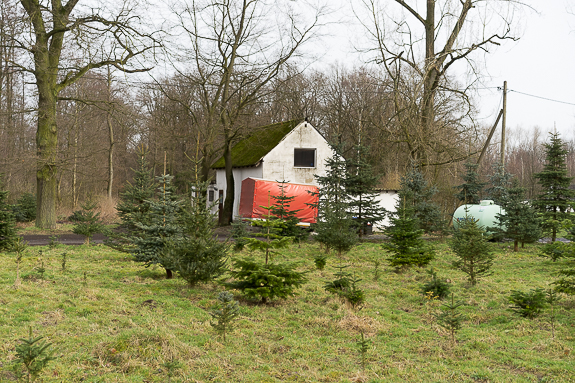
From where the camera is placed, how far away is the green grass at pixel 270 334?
5.36m

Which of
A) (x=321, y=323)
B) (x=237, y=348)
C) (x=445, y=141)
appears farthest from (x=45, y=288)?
(x=445, y=141)

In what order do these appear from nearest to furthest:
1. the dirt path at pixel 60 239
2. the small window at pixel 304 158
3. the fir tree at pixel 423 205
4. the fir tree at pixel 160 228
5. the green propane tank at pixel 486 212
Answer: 1. the fir tree at pixel 160 228
2. the dirt path at pixel 60 239
3. the fir tree at pixel 423 205
4. the green propane tank at pixel 486 212
5. the small window at pixel 304 158

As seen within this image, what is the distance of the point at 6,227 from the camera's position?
12.2m

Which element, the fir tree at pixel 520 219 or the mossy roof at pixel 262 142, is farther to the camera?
the mossy roof at pixel 262 142

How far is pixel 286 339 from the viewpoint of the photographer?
6.75 m

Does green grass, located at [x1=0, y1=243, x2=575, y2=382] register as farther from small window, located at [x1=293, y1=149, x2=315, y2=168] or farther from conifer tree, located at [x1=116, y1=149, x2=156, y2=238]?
small window, located at [x1=293, y1=149, x2=315, y2=168]

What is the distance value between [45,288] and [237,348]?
4.55 metres

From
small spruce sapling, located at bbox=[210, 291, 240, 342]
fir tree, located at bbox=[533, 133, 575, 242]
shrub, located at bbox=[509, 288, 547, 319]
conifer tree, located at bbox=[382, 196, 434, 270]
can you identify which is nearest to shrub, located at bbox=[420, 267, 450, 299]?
shrub, located at bbox=[509, 288, 547, 319]

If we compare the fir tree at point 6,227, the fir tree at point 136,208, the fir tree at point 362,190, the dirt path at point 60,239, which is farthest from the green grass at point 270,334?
the fir tree at point 362,190

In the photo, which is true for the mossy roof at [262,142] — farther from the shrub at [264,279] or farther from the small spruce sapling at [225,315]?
the small spruce sapling at [225,315]

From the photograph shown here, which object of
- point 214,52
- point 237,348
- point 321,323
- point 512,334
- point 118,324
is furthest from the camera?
point 214,52

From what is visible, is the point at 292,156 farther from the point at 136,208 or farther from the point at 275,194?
the point at 136,208

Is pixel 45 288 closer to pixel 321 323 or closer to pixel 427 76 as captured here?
pixel 321 323

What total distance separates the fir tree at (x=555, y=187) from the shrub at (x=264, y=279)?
559 inches
